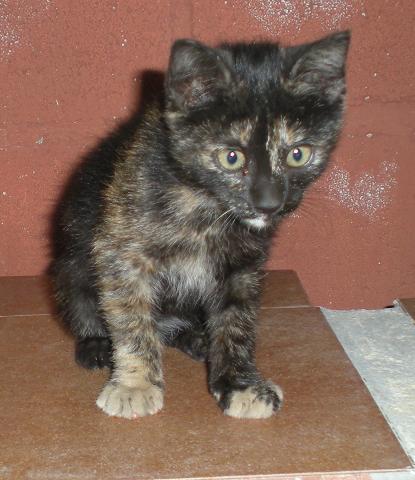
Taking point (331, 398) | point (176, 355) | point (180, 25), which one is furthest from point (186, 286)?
point (180, 25)

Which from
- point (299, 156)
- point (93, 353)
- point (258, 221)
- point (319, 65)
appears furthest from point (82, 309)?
point (319, 65)

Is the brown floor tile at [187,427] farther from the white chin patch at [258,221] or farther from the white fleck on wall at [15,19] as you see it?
the white fleck on wall at [15,19]

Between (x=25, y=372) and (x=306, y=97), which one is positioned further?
(x=25, y=372)

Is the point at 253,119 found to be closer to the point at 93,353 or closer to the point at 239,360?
the point at 239,360

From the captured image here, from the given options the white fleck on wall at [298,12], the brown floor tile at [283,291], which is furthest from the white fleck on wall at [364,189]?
the white fleck on wall at [298,12]

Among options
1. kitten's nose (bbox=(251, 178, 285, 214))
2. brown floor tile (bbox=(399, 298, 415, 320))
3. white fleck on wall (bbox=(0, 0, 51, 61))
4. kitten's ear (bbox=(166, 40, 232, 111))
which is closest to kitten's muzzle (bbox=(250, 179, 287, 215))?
kitten's nose (bbox=(251, 178, 285, 214))

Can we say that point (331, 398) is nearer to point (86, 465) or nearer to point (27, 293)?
point (86, 465)
